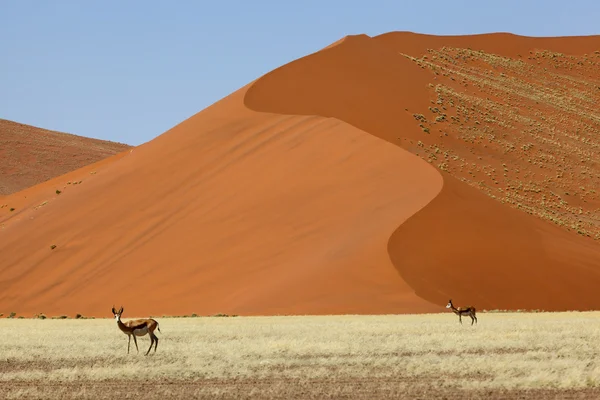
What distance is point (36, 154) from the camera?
118 meters

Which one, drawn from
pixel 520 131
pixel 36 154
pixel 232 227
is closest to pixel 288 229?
pixel 232 227

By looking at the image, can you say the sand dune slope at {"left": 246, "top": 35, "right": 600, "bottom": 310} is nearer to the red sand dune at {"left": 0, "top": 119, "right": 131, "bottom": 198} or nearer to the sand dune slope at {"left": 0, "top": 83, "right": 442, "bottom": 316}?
the sand dune slope at {"left": 0, "top": 83, "right": 442, "bottom": 316}

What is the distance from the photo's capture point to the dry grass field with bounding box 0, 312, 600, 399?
14.9 m

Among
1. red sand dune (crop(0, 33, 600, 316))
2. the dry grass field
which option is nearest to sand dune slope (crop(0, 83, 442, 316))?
red sand dune (crop(0, 33, 600, 316))

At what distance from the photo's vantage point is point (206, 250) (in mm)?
46062

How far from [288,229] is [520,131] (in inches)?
1163

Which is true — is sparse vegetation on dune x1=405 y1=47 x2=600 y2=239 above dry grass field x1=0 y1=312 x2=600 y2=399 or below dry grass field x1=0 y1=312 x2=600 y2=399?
above

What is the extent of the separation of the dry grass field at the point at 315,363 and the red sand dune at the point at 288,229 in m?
12.4

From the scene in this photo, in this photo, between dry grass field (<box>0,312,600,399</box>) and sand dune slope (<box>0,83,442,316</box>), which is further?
sand dune slope (<box>0,83,442,316</box>)

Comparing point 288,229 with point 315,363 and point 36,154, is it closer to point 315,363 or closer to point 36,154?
point 315,363

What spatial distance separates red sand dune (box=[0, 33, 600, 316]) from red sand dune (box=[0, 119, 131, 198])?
46526mm

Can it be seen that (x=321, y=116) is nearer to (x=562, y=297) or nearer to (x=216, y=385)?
(x=562, y=297)

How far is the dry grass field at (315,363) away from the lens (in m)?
14.9

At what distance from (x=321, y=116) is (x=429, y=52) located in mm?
31257
